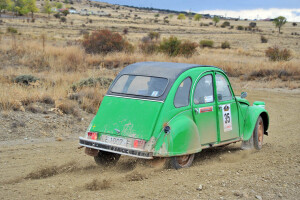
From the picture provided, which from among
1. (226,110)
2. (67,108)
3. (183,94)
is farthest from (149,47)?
(183,94)

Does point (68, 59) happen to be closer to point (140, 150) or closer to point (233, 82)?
point (233, 82)

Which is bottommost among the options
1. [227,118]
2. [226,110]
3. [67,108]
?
[67,108]

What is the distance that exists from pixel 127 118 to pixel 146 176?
0.98 meters

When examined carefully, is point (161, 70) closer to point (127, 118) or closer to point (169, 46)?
point (127, 118)

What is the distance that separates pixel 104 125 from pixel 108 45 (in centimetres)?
2050

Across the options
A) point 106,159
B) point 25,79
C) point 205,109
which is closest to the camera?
point 205,109

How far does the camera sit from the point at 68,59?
2198cm

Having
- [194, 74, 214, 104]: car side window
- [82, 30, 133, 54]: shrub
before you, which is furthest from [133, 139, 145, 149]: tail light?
[82, 30, 133, 54]: shrub

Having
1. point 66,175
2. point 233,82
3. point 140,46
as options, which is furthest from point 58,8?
point 66,175

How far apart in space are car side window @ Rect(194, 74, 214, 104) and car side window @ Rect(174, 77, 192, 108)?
0.23 metres

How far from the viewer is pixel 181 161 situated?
7.16m

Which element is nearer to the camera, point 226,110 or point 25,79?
point 226,110

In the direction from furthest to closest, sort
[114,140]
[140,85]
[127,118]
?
1. [140,85]
2. [127,118]
3. [114,140]

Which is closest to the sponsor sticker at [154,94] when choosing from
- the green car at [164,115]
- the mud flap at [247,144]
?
the green car at [164,115]
